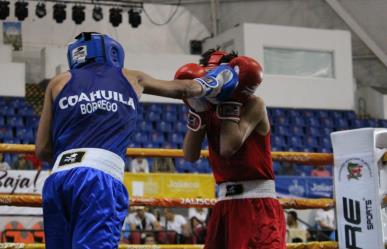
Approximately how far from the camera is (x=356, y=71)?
16812 mm

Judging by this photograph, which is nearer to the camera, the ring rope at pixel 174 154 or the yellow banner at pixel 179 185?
the ring rope at pixel 174 154

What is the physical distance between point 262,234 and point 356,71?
14258 millimetres

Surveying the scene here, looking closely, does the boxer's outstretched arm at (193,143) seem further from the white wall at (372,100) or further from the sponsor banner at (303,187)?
the white wall at (372,100)

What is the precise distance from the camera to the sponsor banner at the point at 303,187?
450 inches

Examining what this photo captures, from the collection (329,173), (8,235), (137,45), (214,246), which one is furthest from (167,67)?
(214,246)

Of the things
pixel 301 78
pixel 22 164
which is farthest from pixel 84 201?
pixel 301 78

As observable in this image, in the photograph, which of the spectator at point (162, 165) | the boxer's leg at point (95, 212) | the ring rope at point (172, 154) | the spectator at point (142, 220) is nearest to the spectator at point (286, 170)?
the spectator at point (162, 165)

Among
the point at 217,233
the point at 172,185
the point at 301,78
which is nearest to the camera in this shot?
the point at 217,233

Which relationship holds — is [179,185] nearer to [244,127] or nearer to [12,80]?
[12,80]

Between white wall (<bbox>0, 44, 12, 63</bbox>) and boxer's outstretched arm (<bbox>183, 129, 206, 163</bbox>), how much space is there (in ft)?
35.3

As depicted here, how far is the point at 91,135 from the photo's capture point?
2.71m

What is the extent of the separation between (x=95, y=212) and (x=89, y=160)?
0.70 feet

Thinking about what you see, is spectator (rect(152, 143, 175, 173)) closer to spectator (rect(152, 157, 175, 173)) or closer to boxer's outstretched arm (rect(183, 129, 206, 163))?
spectator (rect(152, 157, 175, 173))

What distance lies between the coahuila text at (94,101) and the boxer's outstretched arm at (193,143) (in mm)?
640
